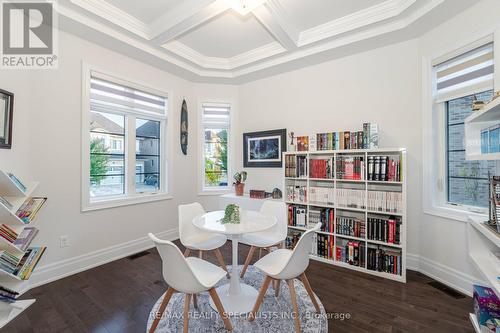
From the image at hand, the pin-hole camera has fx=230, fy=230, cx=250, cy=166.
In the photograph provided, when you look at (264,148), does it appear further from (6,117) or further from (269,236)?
(6,117)

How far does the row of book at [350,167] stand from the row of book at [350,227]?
1.75 feet

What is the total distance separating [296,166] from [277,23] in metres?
1.84

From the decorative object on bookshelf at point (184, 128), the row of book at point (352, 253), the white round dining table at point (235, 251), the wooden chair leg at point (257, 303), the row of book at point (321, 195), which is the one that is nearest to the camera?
the wooden chair leg at point (257, 303)

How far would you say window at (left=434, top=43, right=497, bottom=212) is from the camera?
2.29 m

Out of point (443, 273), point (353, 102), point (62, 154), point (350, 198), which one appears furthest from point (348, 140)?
point (62, 154)

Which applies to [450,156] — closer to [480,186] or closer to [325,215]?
[480,186]

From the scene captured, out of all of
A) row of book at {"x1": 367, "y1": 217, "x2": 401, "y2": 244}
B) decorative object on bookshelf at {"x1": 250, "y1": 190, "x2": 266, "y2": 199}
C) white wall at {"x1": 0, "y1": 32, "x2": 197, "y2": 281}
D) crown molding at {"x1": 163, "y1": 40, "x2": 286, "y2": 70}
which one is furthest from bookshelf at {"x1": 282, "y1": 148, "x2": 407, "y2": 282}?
white wall at {"x1": 0, "y1": 32, "x2": 197, "y2": 281}

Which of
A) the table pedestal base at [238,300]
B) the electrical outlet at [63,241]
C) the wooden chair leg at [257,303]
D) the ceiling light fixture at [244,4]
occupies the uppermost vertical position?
the ceiling light fixture at [244,4]

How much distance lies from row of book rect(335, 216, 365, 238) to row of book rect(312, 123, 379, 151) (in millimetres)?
921

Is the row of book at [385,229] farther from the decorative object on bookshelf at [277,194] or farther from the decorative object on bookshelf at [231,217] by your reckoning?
the decorative object on bookshelf at [231,217]

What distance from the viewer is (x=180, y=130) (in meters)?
4.05

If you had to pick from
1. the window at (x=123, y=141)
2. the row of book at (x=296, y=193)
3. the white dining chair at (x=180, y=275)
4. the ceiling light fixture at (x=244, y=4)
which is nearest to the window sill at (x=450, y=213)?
the row of book at (x=296, y=193)

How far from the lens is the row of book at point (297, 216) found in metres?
3.24

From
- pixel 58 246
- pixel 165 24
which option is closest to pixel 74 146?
pixel 58 246
